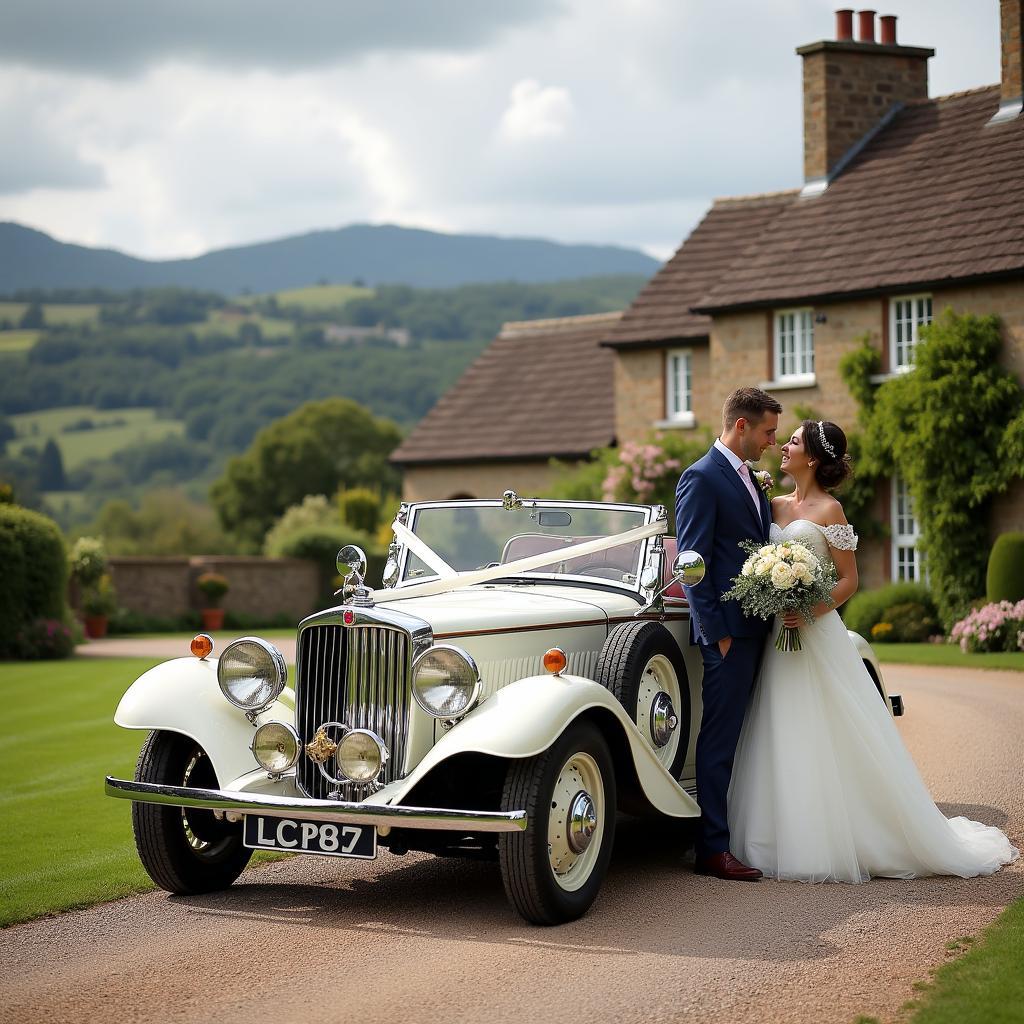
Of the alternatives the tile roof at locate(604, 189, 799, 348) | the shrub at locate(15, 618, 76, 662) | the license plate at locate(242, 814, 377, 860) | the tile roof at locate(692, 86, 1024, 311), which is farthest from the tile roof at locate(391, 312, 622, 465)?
the license plate at locate(242, 814, 377, 860)

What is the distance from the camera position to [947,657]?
1841cm

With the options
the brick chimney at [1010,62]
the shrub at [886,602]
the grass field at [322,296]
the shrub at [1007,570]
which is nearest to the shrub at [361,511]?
the shrub at [886,602]

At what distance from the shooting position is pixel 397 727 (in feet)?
20.7

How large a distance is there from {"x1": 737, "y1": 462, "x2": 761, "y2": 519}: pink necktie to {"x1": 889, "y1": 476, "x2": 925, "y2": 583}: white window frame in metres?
16.3

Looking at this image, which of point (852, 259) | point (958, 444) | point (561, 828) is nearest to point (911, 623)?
point (958, 444)

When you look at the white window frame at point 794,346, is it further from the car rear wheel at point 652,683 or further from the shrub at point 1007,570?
the car rear wheel at point 652,683

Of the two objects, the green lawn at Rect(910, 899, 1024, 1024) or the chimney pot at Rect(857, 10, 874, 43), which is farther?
the chimney pot at Rect(857, 10, 874, 43)

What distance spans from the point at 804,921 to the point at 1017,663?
1209 centimetres

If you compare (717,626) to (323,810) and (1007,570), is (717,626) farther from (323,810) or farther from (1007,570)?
(1007,570)

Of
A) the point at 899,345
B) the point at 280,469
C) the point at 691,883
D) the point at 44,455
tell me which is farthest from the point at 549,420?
the point at 44,455

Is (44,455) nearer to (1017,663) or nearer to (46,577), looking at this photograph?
(46,577)

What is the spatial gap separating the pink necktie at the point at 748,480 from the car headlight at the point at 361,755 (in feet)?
7.77

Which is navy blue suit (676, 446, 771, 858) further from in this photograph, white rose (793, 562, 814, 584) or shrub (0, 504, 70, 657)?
shrub (0, 504, 70, 657)

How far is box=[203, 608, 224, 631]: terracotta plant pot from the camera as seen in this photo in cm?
3397
